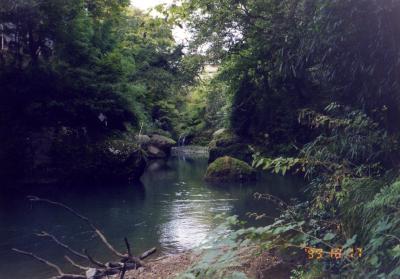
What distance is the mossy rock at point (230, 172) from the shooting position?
56.9 ft

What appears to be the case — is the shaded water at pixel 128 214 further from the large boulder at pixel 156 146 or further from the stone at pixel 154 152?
the large boulder at pixel 156 146

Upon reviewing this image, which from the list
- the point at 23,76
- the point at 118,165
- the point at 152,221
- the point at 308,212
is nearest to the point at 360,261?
the point at 308,212

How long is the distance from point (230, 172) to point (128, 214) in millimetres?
6294

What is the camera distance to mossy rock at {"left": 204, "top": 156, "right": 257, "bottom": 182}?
56.9 feet

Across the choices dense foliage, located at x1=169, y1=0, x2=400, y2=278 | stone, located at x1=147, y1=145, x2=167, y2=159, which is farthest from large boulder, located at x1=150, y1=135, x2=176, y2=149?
dense foliage, located at x1=169, y1=0, x2=400, y2=278

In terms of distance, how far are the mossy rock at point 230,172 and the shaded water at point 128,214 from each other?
1.85ft

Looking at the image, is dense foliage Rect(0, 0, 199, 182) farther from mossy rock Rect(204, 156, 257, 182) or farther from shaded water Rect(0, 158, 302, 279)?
mossy rock Rect(204, 156, 257, 182)

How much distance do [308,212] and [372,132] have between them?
1.29m

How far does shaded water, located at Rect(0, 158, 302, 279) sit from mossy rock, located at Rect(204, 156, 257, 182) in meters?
0.56

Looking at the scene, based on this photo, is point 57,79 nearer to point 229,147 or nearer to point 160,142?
point 229,147

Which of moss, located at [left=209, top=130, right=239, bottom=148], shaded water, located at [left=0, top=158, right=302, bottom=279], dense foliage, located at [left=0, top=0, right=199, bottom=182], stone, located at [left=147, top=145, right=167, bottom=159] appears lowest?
shaded water, located at [left=0, top=158, right=302, bottom=279]

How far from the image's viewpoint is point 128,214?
12000mm

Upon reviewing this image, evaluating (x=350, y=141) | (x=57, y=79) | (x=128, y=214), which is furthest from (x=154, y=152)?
(x=350, y=141)

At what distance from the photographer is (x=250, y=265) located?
5820 mm
